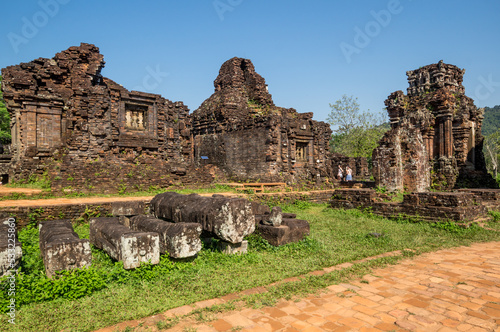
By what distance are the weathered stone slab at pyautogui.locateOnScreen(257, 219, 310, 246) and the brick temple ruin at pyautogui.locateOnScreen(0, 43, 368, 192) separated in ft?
27.2

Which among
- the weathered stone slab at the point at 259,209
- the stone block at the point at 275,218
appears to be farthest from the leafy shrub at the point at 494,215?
the stone block at the point at 275,218

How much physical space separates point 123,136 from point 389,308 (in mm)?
14741

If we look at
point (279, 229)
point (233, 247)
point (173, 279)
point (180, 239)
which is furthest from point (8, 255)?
point (279, 229)

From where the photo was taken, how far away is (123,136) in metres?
16.0

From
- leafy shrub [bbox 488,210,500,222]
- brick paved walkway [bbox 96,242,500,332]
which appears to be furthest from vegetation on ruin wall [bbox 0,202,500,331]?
leafy shrub [bbox 488,210,500,222]

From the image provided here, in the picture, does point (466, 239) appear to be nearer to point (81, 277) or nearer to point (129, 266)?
point (129, 266)

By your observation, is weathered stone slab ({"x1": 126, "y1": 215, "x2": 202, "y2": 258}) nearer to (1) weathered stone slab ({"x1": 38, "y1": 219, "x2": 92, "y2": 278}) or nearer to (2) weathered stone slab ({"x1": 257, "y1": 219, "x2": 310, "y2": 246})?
(1) weathered stone slab ({"x1": 38, "y1": 219, "x2": 92, "y2": 278})

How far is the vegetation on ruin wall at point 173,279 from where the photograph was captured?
13.3 ft

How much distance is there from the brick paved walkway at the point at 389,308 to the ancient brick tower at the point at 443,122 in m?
12.1

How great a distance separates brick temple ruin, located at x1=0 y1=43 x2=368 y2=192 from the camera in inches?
573

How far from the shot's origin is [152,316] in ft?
13.3

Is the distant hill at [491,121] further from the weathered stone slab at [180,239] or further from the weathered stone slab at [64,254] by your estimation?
the weathered stone slab at [64,254]

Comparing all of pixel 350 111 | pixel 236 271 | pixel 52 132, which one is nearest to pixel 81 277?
pixel 236 271

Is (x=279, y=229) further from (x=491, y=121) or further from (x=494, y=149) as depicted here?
(x=491, y=121)
